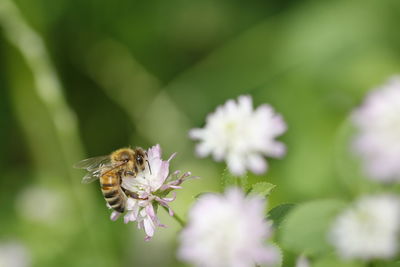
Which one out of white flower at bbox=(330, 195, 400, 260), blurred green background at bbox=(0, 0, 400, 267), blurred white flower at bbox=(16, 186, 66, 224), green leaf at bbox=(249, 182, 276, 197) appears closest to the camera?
white flower at bbox=(330, 195, 400, 260)

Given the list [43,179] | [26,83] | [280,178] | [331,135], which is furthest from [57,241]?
[331,135]

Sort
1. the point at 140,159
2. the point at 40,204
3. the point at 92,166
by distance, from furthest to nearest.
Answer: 1. the point at 40,204
2. the point at 92,166
3. the point at 140,159

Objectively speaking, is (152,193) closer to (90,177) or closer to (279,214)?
(279,214)

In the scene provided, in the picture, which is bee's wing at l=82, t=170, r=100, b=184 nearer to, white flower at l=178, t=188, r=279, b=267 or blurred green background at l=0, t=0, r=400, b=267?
white flower at l=178, t=188, r=279, b=267

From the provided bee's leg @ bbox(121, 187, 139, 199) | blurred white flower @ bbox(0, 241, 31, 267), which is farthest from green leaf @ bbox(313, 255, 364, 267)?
blurred white flower @ bbox(0, 241, 31, 267)

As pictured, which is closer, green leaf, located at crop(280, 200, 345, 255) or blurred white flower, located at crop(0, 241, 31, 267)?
green leaf, located at crop(280, 200, 345, 255)

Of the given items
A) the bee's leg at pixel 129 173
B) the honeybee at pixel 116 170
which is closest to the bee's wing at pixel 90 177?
the honeybee at pixel 116 170

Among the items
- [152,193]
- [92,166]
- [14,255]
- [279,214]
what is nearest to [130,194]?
[152,193]
